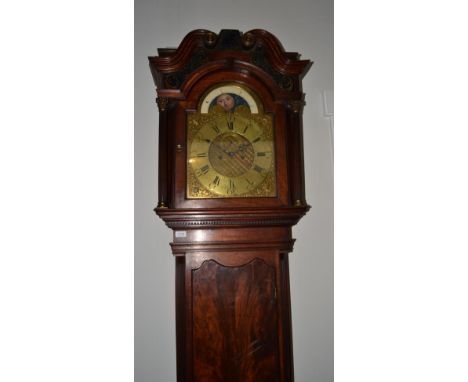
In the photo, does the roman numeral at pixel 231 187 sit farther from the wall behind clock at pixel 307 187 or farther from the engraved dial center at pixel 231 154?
the wall behind clock at pixel 307 187

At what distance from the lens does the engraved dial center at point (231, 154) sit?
1.11 m

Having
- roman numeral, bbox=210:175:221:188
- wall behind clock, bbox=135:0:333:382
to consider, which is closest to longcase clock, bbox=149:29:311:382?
roman numeral, bbox=210:175:221:188

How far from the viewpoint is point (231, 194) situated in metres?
1.10

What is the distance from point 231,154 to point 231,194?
0.49ft

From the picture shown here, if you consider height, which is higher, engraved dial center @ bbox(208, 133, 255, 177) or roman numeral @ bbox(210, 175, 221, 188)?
engraved dial center @ bbox(208, 133, 255, 177)

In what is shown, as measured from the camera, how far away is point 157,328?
1.19 m

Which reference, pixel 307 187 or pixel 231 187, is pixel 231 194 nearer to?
pixel 231 187

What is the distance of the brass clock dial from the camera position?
1101 millimetres

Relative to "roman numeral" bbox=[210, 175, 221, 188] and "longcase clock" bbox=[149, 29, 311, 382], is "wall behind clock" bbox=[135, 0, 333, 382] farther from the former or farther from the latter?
"roman numeral" bbox=[210, 175, 221, 188]

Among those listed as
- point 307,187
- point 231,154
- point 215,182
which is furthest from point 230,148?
point 307,187
